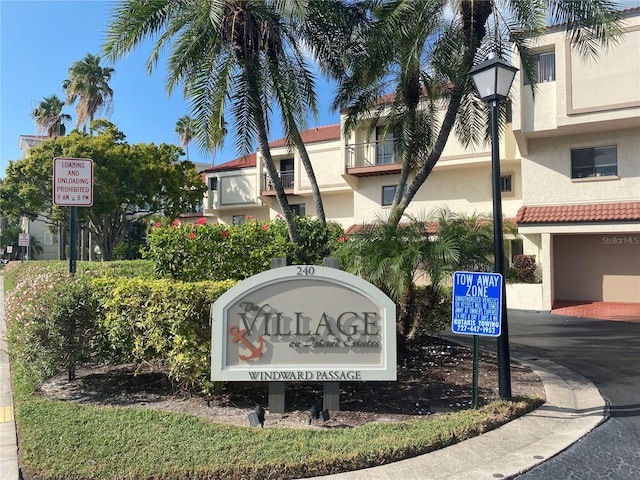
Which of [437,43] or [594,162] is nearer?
[437,43]

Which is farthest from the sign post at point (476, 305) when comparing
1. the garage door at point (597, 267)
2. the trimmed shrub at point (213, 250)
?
the garage door at point (597, 267)

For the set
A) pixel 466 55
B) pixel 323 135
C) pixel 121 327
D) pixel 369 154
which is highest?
pixel 323 135

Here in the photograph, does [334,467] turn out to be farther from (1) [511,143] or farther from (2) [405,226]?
(1) [511,143]

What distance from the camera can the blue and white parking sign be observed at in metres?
5.59

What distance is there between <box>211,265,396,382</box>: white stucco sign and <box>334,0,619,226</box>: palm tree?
3.63m

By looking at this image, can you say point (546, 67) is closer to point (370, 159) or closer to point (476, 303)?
point (370, 159)

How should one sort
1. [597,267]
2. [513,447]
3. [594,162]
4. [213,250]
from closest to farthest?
[513,447] < [213,250] < [594,162] < [597,267]

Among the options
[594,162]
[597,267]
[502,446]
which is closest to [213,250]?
[502,446]

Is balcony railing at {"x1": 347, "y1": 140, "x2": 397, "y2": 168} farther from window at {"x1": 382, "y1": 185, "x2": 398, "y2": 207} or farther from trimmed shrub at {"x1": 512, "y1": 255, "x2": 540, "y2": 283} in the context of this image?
trimmed shrub at {"x1": 512, "y1": 255, "x2": 540, "y2": 283}

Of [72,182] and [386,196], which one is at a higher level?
[386,196]

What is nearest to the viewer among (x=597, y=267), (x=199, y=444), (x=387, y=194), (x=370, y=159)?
(x=199, y=444)

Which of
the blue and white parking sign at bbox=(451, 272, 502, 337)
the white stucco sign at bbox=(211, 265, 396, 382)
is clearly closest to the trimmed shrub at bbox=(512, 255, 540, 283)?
the blue and white parking sign at bbox=(451, 272, 502, 337)

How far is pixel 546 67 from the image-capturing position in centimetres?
1728

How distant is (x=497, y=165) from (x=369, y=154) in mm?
17714
